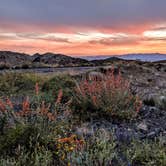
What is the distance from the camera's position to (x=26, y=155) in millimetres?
4449

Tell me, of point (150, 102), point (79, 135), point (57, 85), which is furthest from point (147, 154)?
A: point (57, 85)

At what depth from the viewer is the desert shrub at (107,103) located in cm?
677

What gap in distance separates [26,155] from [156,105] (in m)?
4.32

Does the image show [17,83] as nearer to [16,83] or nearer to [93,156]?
[16,83]

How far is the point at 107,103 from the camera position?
6949 millimetres

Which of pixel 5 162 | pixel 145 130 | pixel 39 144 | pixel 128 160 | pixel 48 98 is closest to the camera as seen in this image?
pixel 5 162

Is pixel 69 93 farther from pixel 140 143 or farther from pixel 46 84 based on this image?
pixel 140 143

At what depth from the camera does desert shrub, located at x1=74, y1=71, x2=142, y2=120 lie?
677 cm

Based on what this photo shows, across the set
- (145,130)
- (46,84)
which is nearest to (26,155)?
(145,130)

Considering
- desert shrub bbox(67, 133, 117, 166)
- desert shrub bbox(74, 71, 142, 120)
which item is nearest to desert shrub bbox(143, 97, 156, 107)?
desert shrub bbox(74, 71, 142, 120)

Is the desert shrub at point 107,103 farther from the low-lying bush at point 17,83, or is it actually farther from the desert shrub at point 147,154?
the low-lying bush at point 17,83

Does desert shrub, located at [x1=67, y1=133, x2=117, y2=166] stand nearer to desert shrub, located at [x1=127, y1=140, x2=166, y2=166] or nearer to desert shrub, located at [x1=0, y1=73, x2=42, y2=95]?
desert shrub, located at [x1=127, y1=140, x2=166, y2=166]

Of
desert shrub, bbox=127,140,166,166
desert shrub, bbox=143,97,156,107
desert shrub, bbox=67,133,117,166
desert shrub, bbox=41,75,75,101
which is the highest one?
desert shrub, bbox=41,75,75,101

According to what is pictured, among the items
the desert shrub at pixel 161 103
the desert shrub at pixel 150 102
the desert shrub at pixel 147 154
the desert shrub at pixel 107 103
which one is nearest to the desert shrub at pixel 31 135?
the desert shrub at pixel 147 154
